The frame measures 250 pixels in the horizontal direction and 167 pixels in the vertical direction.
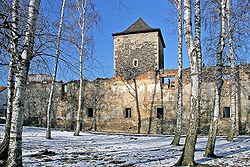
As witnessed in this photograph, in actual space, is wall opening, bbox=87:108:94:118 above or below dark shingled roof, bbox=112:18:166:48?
below

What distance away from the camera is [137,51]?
3091cm

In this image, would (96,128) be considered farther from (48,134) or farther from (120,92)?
(48,134)

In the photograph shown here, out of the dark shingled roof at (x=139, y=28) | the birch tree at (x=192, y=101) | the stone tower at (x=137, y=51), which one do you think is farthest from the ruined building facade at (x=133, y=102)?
the birch tree at (x=192, y=101)

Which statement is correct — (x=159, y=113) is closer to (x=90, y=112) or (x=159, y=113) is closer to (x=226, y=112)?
(x=226, y=112)

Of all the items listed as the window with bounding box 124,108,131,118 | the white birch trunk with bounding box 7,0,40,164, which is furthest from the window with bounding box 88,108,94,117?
the white birch trunk with bounding box 7,0,40,164

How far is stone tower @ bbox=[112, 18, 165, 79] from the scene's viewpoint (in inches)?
1183

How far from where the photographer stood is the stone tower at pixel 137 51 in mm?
30047

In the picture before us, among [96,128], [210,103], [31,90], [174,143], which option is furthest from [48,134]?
[31,90]

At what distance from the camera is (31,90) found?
26.7 m

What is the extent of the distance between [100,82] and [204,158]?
58.5 ft

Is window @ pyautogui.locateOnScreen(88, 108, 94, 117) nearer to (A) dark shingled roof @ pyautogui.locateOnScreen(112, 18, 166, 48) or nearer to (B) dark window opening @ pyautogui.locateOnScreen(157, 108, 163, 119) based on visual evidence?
(B) dark window opening @ pyautogui.locateOnScreen(157, 108, 163, 119)

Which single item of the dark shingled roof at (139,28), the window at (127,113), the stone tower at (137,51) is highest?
the dark shingled roof at (139,28)

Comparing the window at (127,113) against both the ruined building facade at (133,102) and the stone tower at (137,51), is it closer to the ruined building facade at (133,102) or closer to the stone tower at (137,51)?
the ruined building facade at (133,102)

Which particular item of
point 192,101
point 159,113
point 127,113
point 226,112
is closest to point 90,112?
point 127,113
